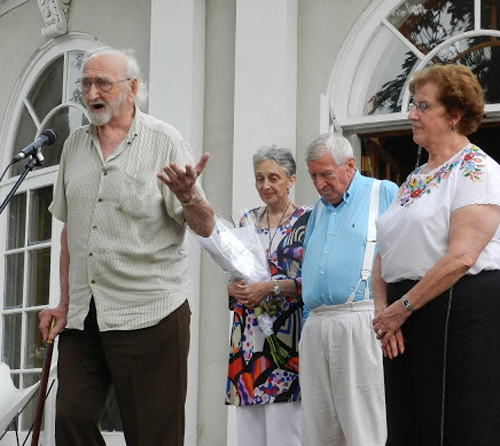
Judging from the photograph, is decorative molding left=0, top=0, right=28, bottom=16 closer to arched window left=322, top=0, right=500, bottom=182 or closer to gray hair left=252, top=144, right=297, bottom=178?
arched window left=322, top=0, right=500, bottom=182

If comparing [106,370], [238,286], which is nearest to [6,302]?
[238,286]

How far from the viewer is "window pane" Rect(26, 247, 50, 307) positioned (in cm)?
854

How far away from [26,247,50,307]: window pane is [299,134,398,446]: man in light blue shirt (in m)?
3.75

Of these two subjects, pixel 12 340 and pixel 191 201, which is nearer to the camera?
pixel 191 201

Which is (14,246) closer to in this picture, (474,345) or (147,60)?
(147,60)

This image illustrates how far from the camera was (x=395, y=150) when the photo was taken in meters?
8.15

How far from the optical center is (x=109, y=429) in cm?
746

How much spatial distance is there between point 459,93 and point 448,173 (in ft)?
0.96

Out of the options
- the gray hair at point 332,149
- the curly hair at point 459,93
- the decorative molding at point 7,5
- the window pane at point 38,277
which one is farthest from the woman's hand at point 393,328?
the decorative molding at point 7,5

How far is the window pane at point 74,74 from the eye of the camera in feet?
27.9

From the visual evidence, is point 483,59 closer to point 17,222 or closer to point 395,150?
point 395,150

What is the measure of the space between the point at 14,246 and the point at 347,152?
444 centimetres

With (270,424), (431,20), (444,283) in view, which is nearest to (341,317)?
(270,424)

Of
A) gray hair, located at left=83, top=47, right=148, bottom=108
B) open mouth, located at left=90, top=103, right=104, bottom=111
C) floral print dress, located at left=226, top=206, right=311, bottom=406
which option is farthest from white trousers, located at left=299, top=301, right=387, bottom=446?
open mouth, located at left=90, top=103, right=104, bottom=111
